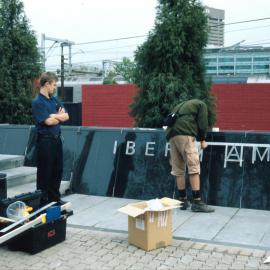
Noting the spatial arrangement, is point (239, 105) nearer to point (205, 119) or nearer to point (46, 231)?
point (205, 119)

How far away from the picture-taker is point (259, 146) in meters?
6.73

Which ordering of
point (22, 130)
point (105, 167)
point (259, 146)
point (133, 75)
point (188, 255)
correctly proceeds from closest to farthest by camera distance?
point (188, 255) → point (259, 146) → point (105, 167) → point (22, 130) → point (133, 75)

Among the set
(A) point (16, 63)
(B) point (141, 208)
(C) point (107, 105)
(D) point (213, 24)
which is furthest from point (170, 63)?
(C) point (107, 105)

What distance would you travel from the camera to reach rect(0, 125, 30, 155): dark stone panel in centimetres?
902

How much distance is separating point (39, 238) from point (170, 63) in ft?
17.9

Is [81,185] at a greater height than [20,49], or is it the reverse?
[20,49]

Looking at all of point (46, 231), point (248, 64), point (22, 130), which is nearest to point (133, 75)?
point (22, 130)

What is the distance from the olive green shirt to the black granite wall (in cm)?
77

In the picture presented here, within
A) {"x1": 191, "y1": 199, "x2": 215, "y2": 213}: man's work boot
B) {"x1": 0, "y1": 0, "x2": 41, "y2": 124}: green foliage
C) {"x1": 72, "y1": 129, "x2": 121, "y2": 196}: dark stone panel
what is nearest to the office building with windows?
{"x1": 0, "y1": 0, "x2": 41, "y2": 124}: green foliage

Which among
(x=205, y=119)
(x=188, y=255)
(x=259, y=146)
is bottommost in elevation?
(x=188, y=255)

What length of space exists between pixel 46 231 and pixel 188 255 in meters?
1.54

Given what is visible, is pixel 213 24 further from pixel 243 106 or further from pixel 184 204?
pixel 184 204

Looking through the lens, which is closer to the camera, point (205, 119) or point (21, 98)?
point (205, 119)

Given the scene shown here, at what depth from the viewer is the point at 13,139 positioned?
361 inches
